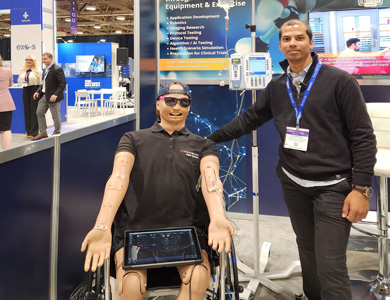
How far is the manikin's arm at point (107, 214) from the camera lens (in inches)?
60.2

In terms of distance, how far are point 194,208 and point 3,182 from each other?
0.94 metres

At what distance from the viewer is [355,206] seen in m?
1.72

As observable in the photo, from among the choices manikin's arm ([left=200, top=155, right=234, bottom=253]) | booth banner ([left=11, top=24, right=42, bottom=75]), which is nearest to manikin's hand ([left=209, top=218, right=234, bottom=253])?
manikin's arm ([left=200, top=155, right=234, bottom=253])

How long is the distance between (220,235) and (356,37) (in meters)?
2.76

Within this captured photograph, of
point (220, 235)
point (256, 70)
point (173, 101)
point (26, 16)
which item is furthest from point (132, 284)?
point (26, 16)

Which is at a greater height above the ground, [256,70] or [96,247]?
[256,70]

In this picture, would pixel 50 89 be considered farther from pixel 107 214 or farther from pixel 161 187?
pixel 107 214

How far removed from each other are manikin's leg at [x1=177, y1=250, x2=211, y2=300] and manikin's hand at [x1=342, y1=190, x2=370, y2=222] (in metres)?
0.72

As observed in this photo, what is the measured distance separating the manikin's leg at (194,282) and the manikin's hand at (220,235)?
0.15 m

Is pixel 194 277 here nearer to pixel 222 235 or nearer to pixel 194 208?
pixel 222 235

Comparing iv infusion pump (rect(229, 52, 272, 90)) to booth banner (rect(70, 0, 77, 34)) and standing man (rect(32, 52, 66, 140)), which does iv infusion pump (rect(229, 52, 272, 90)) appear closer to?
standing man (rect(32, 52, 66, 140))

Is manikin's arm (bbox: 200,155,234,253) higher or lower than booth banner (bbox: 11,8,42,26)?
lower

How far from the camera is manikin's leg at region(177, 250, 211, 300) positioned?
1.66m

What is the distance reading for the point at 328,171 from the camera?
180 centimetres
